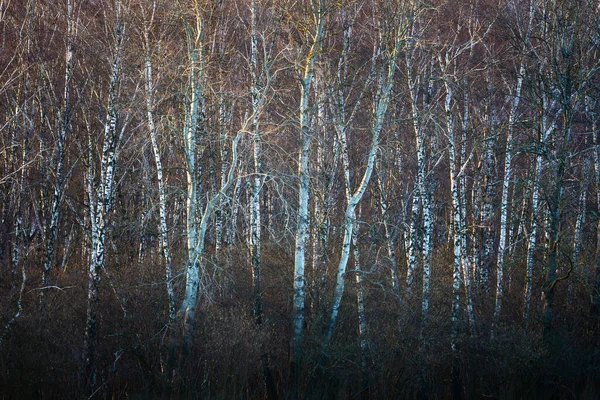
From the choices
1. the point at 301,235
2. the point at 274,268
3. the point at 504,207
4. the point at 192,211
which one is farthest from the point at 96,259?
the point at 504,207

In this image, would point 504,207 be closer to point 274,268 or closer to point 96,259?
point 274,268

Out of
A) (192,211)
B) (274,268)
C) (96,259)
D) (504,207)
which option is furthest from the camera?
(274,268)

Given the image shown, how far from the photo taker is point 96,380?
39.4 feet

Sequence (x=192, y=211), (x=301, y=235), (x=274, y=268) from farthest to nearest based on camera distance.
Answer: (x=274, y=268), (x=301, y=235), (x=192, y=211)

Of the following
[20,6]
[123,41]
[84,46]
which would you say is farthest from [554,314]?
[20,6]

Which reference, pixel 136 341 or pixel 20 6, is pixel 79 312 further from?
pixel 20 6

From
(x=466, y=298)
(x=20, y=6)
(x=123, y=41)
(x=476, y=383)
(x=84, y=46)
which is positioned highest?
(x=20, y=6)

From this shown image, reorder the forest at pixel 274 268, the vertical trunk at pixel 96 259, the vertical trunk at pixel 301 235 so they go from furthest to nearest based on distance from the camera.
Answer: the vertical trunk at pixel 301 235 < the forest at pixel 274 268 < the vertical trunk at pixel 96 259

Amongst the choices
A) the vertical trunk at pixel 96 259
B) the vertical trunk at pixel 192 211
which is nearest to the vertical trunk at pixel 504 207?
the vertical trunk at pixel 192 211

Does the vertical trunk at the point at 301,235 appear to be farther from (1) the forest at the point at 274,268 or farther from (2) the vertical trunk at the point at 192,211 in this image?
(2) the vertical trunk at the point at 192,211

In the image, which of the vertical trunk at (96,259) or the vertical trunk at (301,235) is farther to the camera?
the vertical trunk at (301,235)

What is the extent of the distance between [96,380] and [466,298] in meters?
8.73

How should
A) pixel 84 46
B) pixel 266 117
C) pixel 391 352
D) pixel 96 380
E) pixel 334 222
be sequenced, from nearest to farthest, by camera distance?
pixel 96 380 < pixel 391 352 < pixel 84 46 < pixel 266 117 < pixel 334 222

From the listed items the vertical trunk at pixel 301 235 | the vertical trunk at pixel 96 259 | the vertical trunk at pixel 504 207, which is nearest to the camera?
the vertical trunk at pixel 96 259
